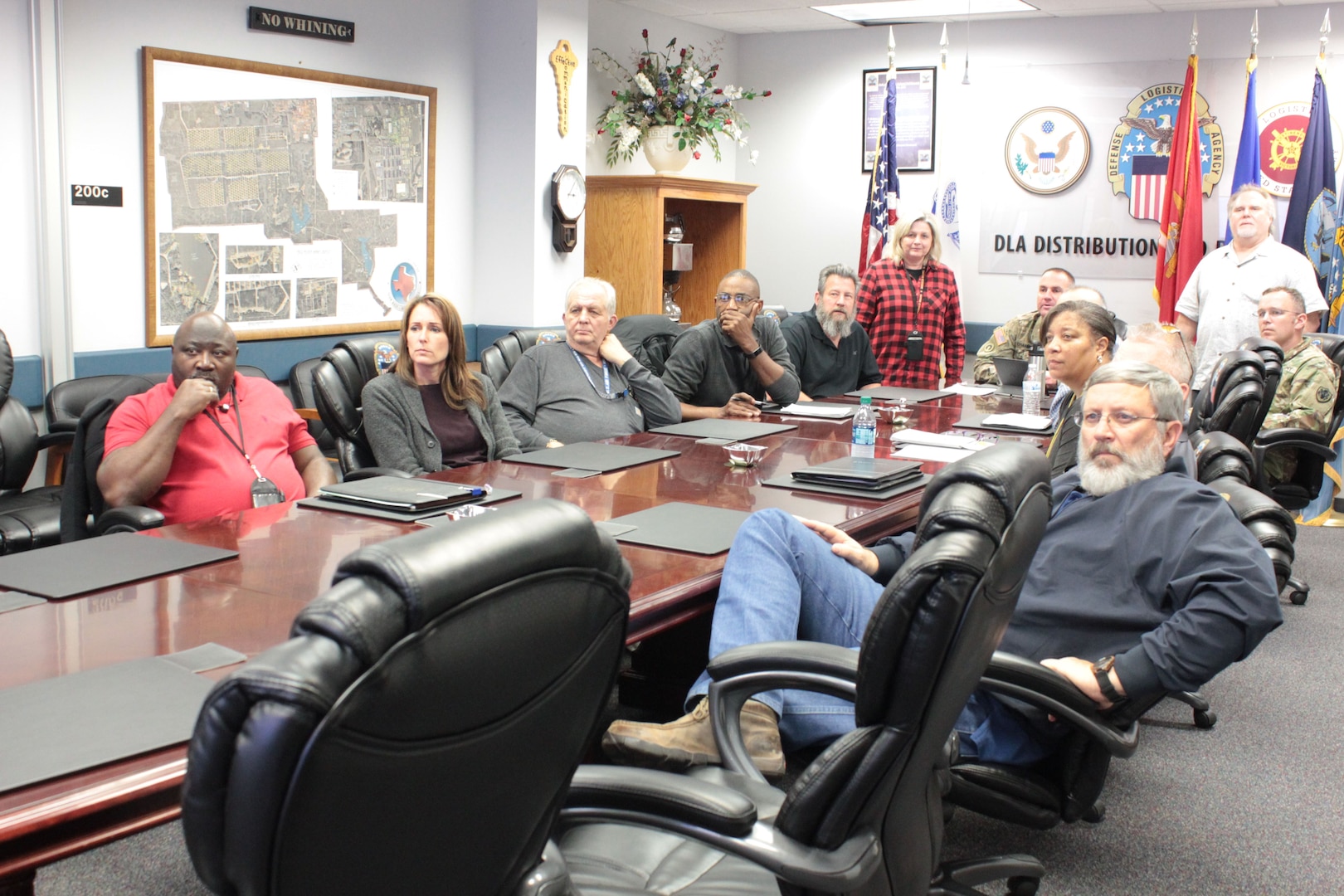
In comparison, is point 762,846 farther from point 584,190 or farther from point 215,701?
point 584,190

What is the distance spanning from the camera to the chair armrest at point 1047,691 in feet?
6.38

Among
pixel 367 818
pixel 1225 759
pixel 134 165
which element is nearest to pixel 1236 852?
pixel 1225 759

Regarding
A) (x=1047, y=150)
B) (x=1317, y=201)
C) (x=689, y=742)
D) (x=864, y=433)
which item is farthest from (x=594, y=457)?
(x=1047, y=150)

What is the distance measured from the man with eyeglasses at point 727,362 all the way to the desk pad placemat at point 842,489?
1.69 m

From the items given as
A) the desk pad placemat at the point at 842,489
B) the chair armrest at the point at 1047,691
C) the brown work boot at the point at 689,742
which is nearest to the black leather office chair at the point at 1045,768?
the chair armrest at the point at 1047,691

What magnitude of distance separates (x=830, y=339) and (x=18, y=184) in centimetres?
324

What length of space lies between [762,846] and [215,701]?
0.80 m

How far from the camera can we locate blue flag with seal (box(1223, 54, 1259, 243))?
672 centimetres

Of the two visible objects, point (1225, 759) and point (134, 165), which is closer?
point (1225, 759)

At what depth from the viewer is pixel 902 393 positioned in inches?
199

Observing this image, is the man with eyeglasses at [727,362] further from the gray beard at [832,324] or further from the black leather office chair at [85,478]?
the black leather office chair at [85,478]

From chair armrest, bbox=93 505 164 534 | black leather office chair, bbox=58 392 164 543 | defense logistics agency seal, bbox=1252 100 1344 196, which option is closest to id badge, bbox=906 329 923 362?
defense logistics agency seal, bbox=1252 100 1344 196

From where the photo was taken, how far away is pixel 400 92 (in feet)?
18.6

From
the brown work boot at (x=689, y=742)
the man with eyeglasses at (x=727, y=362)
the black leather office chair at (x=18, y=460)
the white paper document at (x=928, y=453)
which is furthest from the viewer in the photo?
the man with eyeglasses at (x=727, y=362)
